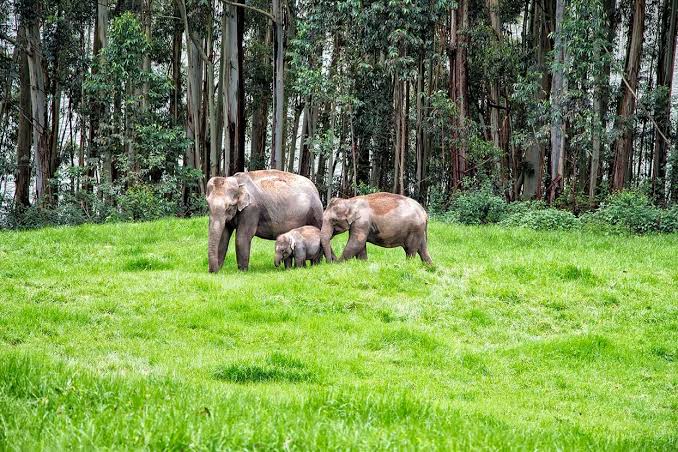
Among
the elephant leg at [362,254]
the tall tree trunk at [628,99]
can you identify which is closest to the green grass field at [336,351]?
the elephant leg at [362,254]

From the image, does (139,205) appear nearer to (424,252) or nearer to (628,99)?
(424,252)

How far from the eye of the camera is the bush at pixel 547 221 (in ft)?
76.2

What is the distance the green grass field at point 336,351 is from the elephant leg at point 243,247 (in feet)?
1.34

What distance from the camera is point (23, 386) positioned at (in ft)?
16.6

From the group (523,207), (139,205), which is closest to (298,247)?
(139,205)

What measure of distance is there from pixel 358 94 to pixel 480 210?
10596mm

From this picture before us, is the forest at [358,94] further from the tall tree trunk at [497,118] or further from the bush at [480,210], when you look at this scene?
the bush at [480,210]

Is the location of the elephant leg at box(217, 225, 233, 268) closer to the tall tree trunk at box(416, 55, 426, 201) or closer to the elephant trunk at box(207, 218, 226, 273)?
the elephant trunk at box(207, 218, 226, 273)

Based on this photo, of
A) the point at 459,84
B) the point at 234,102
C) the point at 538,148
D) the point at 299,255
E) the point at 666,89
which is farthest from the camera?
the point at 538,148

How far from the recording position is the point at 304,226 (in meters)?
15.7

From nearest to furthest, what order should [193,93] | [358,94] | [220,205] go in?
[220,205] → [193,93] → [358,94]

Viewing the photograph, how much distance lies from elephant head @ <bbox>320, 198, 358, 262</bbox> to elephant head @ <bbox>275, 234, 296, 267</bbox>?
2.09 ft

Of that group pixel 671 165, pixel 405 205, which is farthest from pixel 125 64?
pixel 671 165

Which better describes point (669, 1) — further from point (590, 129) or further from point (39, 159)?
point (39, 159)
